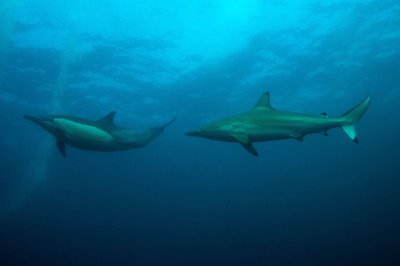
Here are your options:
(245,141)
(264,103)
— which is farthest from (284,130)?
(245,141)

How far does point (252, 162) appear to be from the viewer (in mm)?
68375

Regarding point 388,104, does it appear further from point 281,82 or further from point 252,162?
point 252,162

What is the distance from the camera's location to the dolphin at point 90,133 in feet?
25.5

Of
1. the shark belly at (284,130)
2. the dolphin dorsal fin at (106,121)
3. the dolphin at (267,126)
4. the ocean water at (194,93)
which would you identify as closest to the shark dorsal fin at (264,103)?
the dolphin at (267,126)

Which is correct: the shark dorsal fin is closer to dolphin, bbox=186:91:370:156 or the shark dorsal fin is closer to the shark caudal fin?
dolphin, bbox=186:91:370:156

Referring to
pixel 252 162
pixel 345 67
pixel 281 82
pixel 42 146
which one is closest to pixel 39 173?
pixel 42 146

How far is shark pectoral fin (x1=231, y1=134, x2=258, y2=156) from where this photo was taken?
23.2 ft

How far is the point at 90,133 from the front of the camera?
7.82 meters

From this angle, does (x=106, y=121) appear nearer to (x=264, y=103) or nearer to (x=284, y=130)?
(x=264, y=103)

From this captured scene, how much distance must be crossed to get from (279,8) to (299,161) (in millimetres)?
51626

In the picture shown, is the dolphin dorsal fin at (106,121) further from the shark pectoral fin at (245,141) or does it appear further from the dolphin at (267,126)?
the shark pectoral fin at (245,141)

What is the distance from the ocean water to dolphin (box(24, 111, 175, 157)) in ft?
42.6

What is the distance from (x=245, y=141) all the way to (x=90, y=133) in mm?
3456

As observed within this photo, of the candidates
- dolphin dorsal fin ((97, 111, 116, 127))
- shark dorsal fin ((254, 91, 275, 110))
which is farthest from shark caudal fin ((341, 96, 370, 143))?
dolphin dorsal fin ((97, 111, 116, 127))
